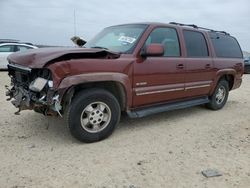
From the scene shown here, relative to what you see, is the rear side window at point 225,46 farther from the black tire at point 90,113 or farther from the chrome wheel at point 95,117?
the chrome wheel at point 95,117

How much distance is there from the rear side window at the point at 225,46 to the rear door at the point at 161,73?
1.53m

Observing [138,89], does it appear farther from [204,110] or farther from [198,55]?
[204,110]

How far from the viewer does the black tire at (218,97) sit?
665 cm

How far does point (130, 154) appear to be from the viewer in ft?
12.8

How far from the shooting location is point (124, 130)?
4930mm

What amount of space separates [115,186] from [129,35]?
2732 millimetres

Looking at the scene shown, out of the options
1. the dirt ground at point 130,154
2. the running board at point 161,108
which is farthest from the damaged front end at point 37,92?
the running board at point 161,108

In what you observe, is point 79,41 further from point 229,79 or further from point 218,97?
point 229,79

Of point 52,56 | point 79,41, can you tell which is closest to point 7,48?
point 79,41

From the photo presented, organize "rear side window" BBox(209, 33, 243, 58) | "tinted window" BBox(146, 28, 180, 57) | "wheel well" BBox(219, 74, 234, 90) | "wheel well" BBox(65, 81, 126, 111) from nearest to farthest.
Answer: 1. "wheel well" BBox(65, 81, 126, 111)
2. "tinted window" BBox(146, 28, 180, 57)
3. "rear side window" BBox(209, 33, 243, 58)
4. "wheel well" BBox(219, 74, 234, 90)

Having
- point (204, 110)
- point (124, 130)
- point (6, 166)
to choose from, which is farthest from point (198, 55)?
point (6, 166)

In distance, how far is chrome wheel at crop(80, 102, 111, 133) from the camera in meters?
4.17

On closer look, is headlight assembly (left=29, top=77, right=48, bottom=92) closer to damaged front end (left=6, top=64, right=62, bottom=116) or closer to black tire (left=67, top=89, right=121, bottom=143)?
damaged front end (left=6, top=64, right=62, bottom=116)

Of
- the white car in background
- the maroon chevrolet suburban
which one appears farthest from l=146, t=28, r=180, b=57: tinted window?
the white car in background
